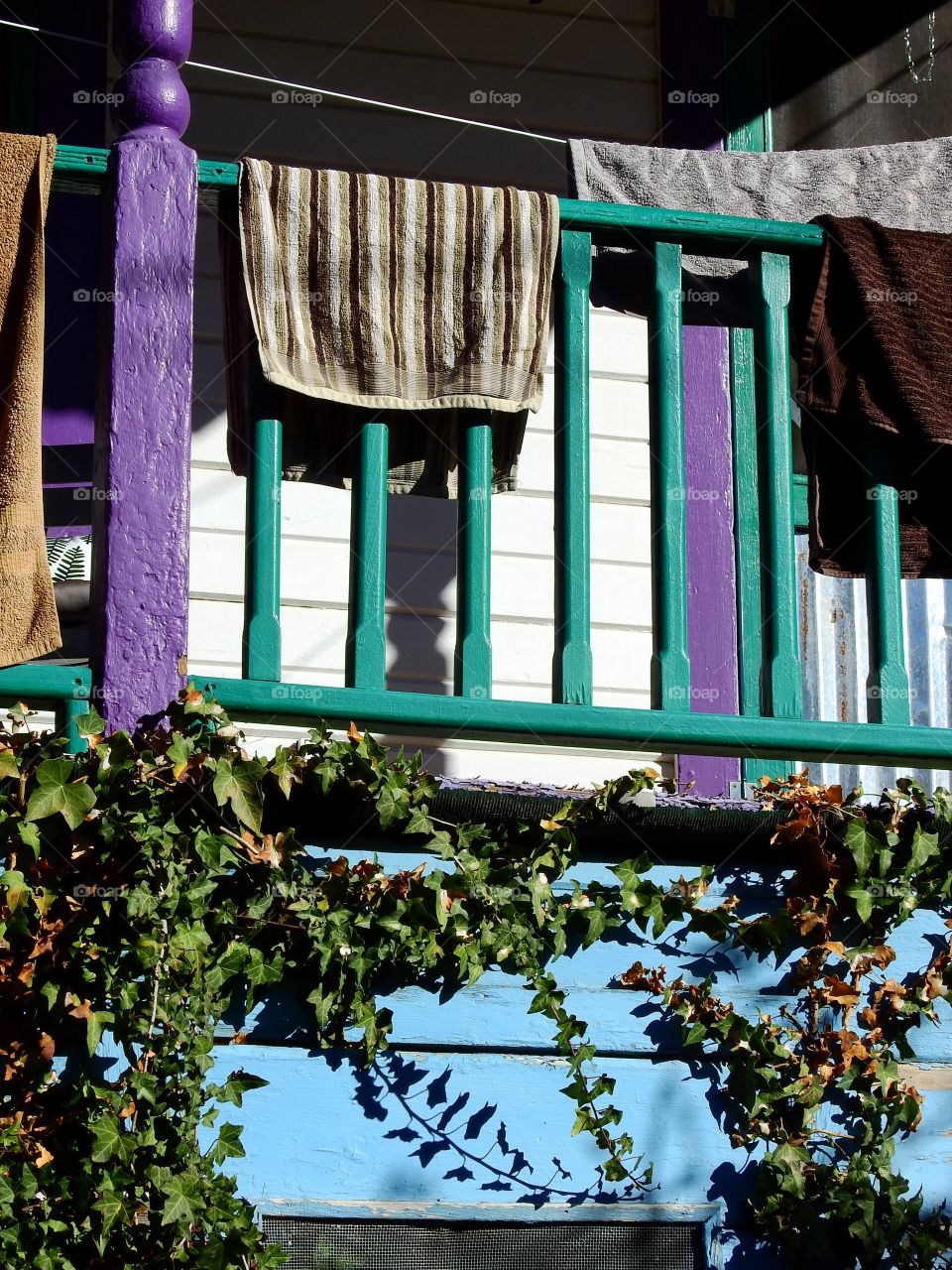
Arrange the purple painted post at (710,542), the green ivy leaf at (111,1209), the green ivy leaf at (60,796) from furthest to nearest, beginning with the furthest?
the purple painted post at (710,542) < the green ivy leaf at (60,796) < the green ivy leaf at (111,1209)

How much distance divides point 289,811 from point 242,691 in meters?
0.26

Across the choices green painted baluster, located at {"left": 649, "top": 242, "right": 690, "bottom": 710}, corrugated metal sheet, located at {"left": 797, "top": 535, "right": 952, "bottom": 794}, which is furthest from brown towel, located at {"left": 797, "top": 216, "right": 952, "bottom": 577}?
corrugated metal sheet, located at {"left": 797, "top": 535, "right": 952, "bottom": 794}

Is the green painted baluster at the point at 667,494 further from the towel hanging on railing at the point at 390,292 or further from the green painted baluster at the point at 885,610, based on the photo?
the green painted baluster at the point at 885,610

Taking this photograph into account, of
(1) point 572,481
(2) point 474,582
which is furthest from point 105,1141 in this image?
A: (1) point 572,481

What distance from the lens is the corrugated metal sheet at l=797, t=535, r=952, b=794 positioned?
5.00 metres

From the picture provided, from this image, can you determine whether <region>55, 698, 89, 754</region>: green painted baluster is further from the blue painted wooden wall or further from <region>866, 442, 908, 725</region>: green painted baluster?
<region>866, 442, 908, 725</region>: green painted baluster

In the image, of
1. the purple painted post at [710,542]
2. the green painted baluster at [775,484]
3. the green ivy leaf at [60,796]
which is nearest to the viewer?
the green ivy leaf at [60,796]

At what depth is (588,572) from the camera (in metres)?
3.26

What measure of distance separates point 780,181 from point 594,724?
7.52 ft

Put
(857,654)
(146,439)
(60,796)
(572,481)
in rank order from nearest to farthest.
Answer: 1. (60,796)
2. (146,439)
3. (572,481)
4. (857,654)

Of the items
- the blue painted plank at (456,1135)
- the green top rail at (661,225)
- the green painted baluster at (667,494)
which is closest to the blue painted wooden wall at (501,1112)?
the blue painted plank at (456,1135)

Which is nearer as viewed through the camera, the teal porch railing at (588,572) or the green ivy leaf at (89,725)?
the green ivy leaf at (89,725)

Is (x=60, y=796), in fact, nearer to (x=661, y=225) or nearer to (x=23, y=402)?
(x=23, y=402)

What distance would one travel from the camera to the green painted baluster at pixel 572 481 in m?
3.28
